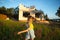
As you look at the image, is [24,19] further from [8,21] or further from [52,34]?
[52,34]

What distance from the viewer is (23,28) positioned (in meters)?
3.05

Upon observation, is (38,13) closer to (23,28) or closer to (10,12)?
(23,28)

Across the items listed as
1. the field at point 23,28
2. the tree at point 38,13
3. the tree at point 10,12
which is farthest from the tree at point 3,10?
the tree at point 38,13

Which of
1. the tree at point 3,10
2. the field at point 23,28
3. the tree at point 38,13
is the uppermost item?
the tree at point 3,10

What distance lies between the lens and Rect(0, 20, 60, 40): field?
3.00 metres

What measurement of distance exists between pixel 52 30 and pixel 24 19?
0.58 metres

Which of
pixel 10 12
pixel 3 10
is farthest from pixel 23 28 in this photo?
pixel 3 10

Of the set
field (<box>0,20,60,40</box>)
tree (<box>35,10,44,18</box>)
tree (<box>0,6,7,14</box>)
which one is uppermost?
tree (<box>0,6,7,14</box>)

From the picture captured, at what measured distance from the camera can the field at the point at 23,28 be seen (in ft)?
9.86

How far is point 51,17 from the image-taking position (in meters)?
3.12

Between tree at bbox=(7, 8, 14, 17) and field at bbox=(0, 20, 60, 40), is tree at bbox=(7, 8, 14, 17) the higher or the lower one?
the higher one

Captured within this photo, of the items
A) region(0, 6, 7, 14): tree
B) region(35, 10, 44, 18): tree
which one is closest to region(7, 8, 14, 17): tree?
region(0, 6, 7, 14): tree

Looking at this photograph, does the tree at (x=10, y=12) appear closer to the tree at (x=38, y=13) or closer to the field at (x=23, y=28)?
the field at (x=23, y=28)

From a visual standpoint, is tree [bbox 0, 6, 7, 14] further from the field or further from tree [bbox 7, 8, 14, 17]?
the field
